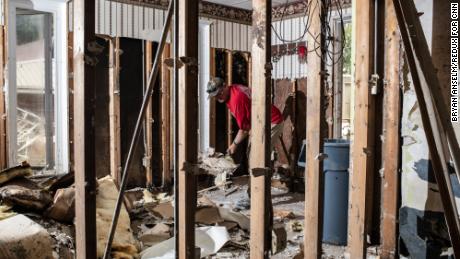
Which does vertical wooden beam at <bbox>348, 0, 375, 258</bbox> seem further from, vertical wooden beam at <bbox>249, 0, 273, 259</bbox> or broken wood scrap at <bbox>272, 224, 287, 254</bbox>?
vertical wooden beam at <bbox>249, 0, 273, 259</bbox>

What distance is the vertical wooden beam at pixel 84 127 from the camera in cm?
114

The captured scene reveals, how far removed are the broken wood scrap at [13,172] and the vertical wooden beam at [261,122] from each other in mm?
2419

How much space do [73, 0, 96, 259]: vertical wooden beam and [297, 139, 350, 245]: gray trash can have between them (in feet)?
8.11

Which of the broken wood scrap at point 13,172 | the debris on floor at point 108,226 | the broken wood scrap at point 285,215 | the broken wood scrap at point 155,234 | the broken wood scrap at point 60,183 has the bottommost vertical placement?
the broken wood scrap at point 285,215

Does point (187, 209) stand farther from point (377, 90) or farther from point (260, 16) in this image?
point (377, 90)

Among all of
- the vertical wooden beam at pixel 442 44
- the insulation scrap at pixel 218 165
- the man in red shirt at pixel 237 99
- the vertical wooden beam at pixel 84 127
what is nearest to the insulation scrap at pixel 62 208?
the vertical wooden beam at pixel 84 127

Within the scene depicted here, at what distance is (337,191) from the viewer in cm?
330

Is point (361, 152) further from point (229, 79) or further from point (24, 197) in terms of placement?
point (229, 79)

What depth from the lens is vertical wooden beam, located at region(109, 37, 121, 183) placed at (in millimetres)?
5082

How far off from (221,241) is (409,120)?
5.60ft

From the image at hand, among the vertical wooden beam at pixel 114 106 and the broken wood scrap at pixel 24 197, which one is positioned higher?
the vertical wooden beam at pixel 114 106

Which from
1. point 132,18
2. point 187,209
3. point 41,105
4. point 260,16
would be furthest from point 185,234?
point 132,18

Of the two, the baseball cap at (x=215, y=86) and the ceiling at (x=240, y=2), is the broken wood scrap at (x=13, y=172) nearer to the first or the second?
the baseball cap at (x=215, y=86)

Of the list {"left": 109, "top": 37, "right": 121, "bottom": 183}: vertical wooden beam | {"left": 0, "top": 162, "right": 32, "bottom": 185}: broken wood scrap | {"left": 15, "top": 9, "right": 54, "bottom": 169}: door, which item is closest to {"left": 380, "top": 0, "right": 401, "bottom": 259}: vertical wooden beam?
{"left": 0, "top": 162, "right": 32, "bottom": 185}: broken wood scrap
